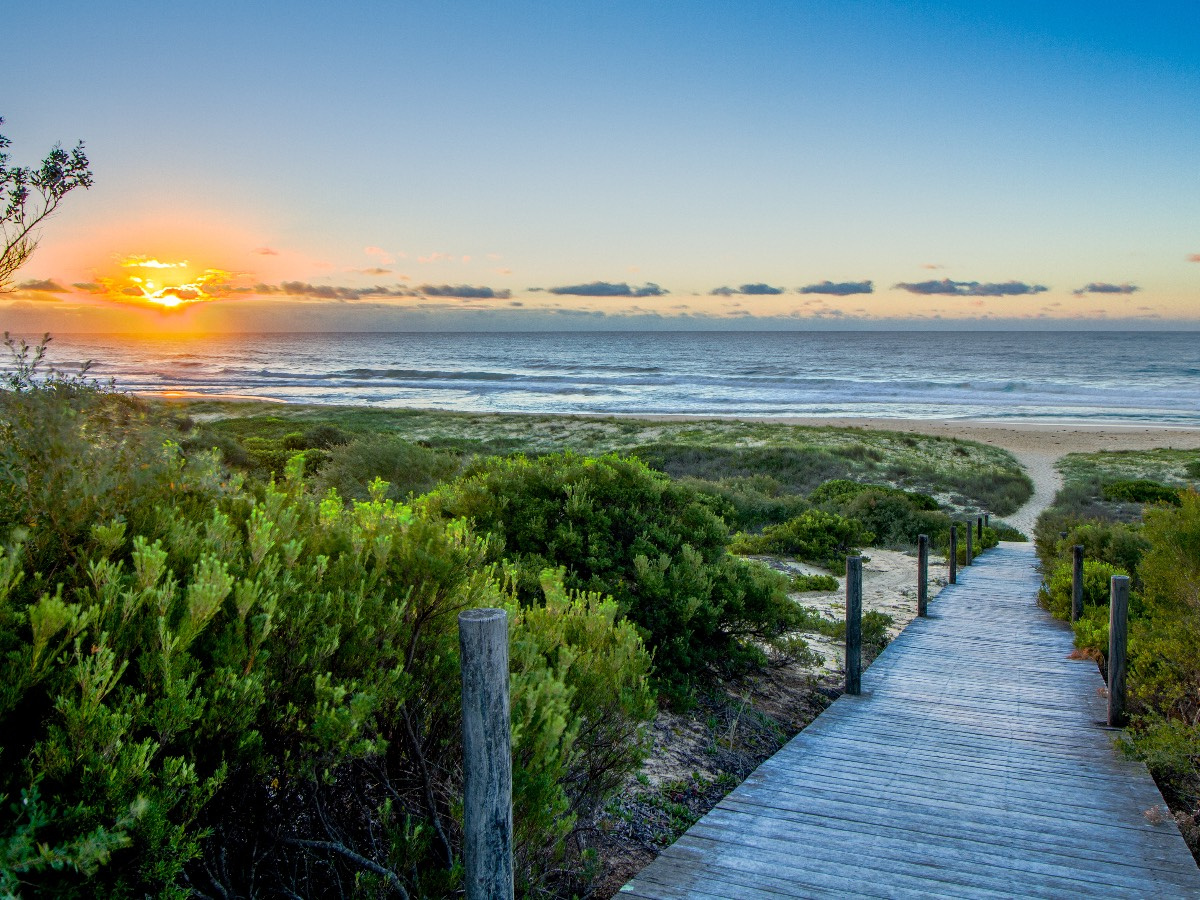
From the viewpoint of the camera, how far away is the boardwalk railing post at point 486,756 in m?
2.93

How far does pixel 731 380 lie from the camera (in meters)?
82.0

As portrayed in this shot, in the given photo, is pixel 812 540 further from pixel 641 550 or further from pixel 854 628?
pixel 641 550

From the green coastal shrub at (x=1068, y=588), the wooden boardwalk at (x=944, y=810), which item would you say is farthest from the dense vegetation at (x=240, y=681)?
the green coastal shrub at (x=1068, y=588)

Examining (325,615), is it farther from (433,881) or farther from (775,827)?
(775,827)

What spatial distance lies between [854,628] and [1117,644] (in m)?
1.95

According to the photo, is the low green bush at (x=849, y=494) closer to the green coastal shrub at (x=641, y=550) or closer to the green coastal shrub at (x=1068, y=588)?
the green coastal shrub at (x=1068, y=588)

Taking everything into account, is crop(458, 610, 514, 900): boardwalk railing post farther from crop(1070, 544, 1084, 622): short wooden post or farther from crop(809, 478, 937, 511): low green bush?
crop(809, 478, 937, 511): low green bush

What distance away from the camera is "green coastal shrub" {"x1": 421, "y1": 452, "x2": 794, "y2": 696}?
6.76 m

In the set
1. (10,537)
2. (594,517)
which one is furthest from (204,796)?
(594,517)

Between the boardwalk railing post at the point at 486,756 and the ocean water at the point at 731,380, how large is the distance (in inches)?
2016

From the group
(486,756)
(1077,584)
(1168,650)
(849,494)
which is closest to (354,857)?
(486,756)

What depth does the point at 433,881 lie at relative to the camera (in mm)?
3250

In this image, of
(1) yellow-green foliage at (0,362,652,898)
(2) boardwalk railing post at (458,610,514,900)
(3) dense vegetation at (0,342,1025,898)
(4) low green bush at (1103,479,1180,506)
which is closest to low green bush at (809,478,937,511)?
(4) low green bush at (1103,479,1180,506)

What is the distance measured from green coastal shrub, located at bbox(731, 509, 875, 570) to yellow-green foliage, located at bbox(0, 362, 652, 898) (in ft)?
38.9
